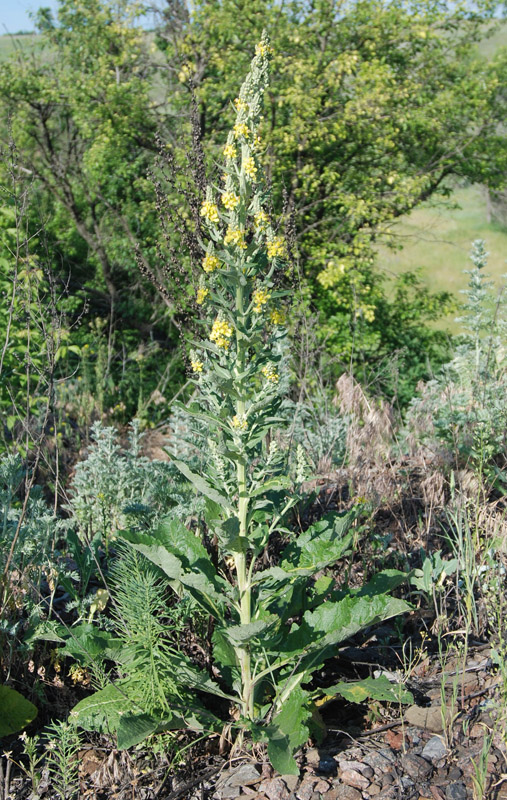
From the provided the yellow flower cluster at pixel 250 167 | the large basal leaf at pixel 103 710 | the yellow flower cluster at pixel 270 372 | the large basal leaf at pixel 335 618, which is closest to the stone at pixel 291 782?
the large basal leaf at pixel 335 618

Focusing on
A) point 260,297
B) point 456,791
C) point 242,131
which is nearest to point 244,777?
point 456,791

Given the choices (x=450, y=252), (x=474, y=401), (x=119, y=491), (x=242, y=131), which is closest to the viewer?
(x=242, y=131)

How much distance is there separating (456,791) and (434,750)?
170 millimetres

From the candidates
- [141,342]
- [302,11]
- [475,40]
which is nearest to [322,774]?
[141,342]

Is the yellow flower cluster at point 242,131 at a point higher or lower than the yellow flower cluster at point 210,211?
higher

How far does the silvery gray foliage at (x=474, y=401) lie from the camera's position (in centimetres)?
374

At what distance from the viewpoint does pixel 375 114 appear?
8.38 m

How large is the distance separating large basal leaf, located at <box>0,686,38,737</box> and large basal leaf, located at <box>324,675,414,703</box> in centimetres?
104

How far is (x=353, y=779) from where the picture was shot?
2.11 m

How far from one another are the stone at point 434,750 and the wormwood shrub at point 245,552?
0.69 ft

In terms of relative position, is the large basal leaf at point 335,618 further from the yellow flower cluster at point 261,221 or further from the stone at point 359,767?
the yellow flower cluster at point 261,221

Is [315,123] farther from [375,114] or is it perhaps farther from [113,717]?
[113,717]

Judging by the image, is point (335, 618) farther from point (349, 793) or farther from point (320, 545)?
point (349, 793)

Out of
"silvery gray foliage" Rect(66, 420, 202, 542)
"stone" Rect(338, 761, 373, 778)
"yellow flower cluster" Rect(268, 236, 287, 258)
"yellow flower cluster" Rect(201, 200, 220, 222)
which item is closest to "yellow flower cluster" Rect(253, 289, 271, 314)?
"yellow flower cluster" Rect(268, 236, 287, 258)
